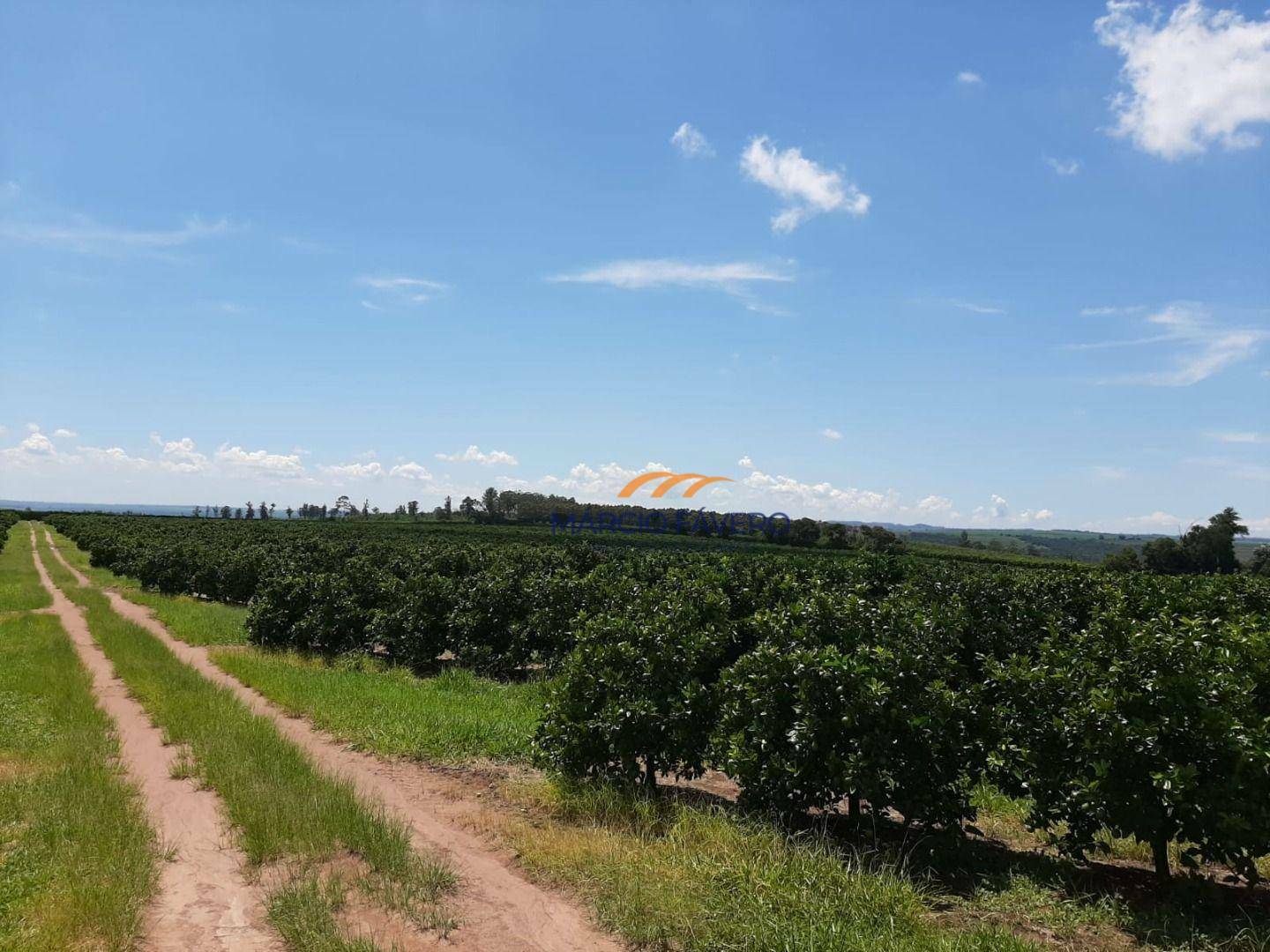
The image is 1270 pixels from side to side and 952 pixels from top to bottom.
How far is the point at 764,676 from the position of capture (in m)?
6.93

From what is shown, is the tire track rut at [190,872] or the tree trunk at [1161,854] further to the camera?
the tree trunk at [1161,854]

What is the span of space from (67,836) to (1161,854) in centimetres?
926

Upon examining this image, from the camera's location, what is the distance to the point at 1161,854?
5566mm

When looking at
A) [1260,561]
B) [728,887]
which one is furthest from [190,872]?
[1260,561]

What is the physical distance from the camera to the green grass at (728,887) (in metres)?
4.80

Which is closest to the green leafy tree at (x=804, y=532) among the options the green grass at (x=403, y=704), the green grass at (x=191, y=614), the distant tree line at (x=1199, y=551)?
the distant tree line at (x=1199, y=551)

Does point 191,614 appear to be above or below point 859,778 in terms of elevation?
below

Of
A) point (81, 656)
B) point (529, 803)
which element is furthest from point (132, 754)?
point (81, 656)

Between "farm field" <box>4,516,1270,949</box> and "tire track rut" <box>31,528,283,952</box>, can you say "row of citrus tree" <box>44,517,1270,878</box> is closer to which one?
"farm field" <box>4,516,1270,949</box>

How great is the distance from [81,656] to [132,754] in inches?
381

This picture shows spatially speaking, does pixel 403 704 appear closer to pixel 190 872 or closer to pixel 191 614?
pixel 190 872

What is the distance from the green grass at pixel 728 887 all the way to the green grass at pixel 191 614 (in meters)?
16.3

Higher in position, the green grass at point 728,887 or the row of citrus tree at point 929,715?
the row of citrus tree at point 929,715

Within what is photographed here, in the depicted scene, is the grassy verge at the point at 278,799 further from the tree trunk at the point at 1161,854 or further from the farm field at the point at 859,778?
the tree trunk at the point at 1161,854
